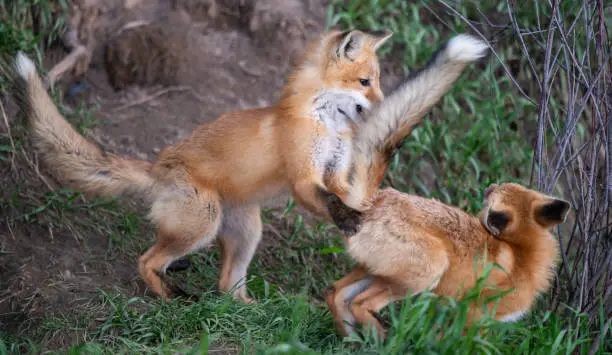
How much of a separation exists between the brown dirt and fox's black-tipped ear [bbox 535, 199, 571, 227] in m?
3.37

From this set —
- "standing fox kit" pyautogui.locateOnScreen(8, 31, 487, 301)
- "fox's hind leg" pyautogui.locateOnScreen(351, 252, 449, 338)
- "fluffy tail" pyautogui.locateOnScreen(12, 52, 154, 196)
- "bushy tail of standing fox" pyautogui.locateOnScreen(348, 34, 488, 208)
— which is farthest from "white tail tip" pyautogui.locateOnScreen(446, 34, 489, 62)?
"fluffy tail" pyautogui.locateOnScreen(12, 52, 154, 196)

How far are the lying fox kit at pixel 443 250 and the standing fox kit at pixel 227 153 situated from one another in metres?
0.87

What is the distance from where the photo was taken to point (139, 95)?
8.70 m

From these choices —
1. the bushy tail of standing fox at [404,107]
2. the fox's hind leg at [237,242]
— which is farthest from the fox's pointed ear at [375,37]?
the fox's hind leg at [237,242]

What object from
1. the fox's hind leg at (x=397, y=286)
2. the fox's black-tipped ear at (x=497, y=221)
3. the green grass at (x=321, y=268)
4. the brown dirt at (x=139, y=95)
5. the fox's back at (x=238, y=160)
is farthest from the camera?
the brown dirt at (x=139, y=95)

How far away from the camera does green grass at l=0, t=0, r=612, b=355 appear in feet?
16.0

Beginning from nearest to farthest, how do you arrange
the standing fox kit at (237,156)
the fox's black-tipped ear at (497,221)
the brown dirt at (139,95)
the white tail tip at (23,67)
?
the fox's black-tipped ear at (497,221) < the white tail tip at (23,67) < the standing fox kit at (237,156) < the brown dirt at (139,95)

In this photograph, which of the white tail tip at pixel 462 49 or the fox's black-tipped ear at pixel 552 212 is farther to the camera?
the white tail tip at pixel 462 49

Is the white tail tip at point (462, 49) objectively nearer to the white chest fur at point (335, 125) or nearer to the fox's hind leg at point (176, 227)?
the white chest fur at point (335, 125)

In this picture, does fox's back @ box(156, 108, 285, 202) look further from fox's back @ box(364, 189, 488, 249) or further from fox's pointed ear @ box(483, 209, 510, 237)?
fox's pointed ear @ box(483, 209, 510, 237)

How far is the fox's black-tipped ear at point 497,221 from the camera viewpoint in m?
5.36

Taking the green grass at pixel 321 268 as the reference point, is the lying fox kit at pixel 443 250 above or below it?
above

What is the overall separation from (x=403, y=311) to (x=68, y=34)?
5.60 m

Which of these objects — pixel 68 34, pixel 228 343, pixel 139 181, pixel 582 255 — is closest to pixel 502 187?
pixel 582 255
